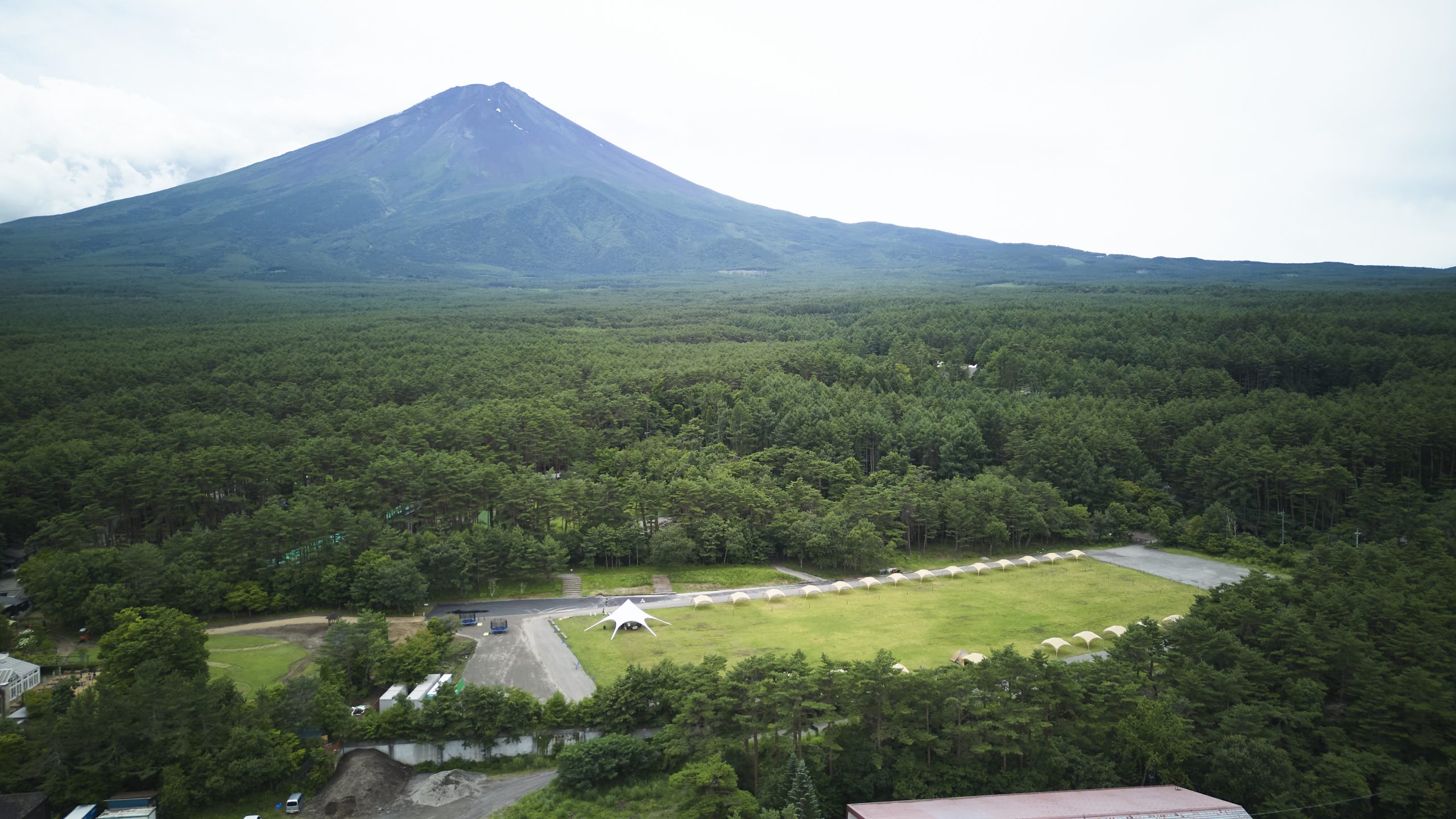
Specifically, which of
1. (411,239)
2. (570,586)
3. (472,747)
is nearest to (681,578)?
(570,586)

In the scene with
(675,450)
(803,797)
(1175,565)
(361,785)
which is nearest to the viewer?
(803,797)

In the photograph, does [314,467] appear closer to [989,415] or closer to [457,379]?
[457,379]

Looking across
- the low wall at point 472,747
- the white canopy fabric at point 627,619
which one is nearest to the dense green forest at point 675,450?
the white canopy fabric at point 627,619

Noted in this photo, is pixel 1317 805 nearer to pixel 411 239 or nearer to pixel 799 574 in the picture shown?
pixel 799 574

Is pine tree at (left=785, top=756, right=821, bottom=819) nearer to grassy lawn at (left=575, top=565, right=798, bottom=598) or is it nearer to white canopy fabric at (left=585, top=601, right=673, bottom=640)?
white canopy fabric at (left=585, top=601, right=673, bottom=640)

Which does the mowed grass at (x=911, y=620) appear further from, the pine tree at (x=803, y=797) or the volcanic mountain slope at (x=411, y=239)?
the volcanic mountain slope at (x=411, y=239)

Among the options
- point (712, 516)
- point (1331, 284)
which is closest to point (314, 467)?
point (712, 516)
